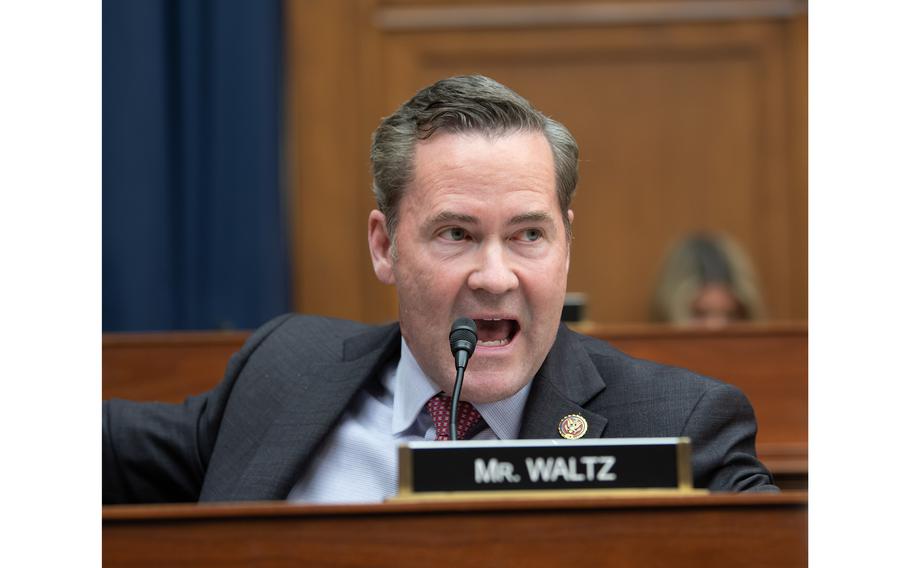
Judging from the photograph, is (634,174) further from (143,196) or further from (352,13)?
(143,196)

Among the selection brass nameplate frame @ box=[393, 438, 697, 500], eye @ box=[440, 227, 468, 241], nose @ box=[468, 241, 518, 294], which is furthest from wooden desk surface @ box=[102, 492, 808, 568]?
eye @ box=[440, 227, 468, 241]

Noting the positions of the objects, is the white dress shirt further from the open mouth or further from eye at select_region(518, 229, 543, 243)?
eye at select_region(518, 229, 543, 243)

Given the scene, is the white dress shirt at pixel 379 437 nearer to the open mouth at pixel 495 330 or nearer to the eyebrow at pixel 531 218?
the open mouth at pixel 495 330

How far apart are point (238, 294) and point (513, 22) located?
1.69 meters

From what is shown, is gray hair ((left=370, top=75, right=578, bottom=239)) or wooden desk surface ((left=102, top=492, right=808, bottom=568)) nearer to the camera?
wooden desk surface ((left=102, top=492, right=808, bottom=568))

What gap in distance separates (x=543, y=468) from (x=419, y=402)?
0.73 m

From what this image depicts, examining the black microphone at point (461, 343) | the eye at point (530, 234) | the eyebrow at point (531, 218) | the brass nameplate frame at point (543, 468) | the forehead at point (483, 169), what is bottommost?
the brass nameplate frame at point (543, 468)

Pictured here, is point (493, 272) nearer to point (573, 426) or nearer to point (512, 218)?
point (512, 218)

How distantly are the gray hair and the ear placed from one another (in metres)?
0.03

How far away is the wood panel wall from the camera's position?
5262 mm

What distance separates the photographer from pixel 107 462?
2.39m

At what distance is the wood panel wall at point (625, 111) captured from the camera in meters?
5.26

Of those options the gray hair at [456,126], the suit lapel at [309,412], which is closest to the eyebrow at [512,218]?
the gray hair at [456,126]

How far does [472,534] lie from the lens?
139 cm
